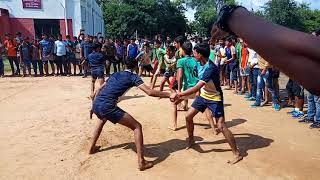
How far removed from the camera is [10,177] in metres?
5.23

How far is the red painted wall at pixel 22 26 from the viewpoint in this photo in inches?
1035

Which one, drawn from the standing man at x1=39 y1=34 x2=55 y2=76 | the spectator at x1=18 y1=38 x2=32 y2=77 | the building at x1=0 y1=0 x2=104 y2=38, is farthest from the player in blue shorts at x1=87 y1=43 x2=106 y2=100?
the building at x1=0 y1=0 x2=104 y2=38

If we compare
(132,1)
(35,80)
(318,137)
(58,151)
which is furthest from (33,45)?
(132,1)

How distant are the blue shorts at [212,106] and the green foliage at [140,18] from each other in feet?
114

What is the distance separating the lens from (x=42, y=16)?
2692 centimetres

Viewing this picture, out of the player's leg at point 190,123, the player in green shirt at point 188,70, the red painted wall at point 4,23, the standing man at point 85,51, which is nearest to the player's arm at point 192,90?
the player's leg at point 190,123

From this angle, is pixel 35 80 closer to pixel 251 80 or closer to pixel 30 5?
pixel 251 80

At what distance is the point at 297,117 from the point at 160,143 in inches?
142

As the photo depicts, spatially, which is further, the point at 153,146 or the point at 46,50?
the point at 46,50

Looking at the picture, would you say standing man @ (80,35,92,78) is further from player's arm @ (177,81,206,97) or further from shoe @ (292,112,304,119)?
player's arm @ (177,81,206,97)

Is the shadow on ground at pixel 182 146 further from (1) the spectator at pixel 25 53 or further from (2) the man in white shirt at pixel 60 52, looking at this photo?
(1) the spectator at pixel 25 53

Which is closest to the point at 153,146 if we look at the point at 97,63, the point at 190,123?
the point at 190,123

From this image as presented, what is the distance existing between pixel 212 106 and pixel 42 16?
77.3ft

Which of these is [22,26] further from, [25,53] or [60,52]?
[60,52]
